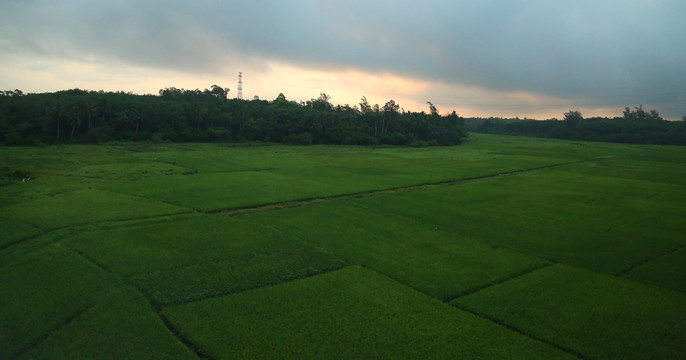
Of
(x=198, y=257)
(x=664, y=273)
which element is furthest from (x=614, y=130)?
(x=198, y=257)

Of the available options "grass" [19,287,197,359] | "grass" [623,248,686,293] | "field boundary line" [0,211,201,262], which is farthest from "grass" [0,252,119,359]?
"grass" [623,248,686,293]

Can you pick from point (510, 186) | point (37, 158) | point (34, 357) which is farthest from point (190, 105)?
point (34, 357)

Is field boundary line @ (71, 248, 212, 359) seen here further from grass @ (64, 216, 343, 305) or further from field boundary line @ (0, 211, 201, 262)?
field boundary line @ (0, 211, 201, 262)

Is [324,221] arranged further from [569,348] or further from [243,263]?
[569,348]

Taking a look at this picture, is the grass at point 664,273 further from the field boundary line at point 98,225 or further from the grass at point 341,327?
the field boundary line at point 98,225

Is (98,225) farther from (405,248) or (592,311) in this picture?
(592,311)

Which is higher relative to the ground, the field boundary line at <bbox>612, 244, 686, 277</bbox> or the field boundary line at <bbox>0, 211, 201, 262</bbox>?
the field boundary line at <bbox>612, 244, 686, 277</bbox>
